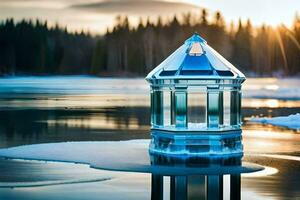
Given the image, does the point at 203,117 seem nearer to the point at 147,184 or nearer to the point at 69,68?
the point at 147,184

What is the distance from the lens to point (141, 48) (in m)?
155

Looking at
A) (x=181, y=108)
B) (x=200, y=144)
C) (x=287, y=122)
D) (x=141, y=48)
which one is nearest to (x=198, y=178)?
(x=200, y=144)

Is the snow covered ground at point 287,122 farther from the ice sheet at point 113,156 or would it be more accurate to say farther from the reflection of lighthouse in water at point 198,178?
the reflection of lighthouse in water at point 198,178

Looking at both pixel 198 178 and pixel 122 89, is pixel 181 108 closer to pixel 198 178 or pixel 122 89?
pixel 198 178

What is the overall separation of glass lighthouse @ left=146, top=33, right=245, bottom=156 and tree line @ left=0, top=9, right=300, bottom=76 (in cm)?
12019

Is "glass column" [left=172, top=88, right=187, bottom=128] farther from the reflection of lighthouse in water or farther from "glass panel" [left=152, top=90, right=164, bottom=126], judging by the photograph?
the reflection of lighthouse in water

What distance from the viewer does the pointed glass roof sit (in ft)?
66.3

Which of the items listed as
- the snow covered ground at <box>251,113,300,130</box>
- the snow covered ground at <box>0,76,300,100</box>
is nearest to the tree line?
the snow covered ground at <box>0,76,300,100</box>

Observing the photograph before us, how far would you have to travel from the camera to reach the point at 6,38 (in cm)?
17038

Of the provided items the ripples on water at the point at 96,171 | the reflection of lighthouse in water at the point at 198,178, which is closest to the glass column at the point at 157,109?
the reflection of lighthouse in water at the point at 198,178

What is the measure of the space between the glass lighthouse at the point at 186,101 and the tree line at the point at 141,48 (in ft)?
394

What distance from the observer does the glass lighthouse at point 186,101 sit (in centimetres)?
1942

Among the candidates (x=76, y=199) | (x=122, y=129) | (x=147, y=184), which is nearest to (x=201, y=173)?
(x=147, y=184)

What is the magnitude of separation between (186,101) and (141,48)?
135212 mm
